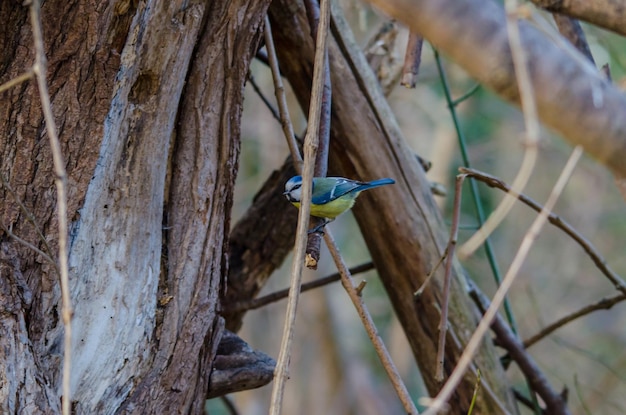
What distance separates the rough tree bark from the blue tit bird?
1.79ft

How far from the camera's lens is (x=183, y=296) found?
182cm

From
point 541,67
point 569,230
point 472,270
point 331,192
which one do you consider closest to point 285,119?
point 331,192

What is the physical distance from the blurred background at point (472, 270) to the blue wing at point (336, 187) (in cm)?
422

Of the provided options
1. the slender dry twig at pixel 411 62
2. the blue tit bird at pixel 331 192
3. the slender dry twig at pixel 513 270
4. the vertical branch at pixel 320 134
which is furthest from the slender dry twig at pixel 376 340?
the blue tit bird at pixel 331 192

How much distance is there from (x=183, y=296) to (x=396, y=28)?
69.3 inches

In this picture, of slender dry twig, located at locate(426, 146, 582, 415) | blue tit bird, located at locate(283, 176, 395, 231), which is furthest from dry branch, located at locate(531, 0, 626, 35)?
blue tit bird, located at locate(283, 176, 395, 231)

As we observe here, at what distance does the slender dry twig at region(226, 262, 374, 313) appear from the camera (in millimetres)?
2643

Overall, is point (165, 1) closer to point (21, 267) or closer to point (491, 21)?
point (21, 267)

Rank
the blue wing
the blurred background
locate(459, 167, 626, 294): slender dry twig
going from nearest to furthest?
1. locate(459, 167, 626, 294): slender dry twig
2. the blue wing
3. the blurred background

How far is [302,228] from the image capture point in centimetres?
129

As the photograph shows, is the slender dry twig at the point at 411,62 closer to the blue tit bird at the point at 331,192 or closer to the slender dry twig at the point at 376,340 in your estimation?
the slender dry twig at the point at 376,340

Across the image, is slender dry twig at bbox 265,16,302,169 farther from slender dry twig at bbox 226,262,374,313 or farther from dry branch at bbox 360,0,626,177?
dry branch at bbox 360,0,626,177

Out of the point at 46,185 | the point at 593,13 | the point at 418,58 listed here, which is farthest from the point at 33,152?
the point at 593,13

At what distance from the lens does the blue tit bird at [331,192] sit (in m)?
2.45
